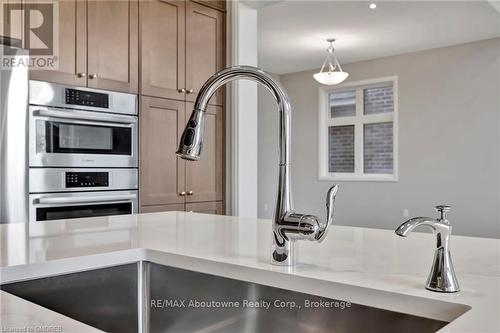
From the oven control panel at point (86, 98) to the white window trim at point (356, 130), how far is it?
192 inches

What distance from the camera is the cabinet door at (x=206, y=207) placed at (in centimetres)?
330

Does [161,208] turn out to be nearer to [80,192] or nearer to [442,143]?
[80,192]

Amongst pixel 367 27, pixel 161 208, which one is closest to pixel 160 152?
pixel 161 208

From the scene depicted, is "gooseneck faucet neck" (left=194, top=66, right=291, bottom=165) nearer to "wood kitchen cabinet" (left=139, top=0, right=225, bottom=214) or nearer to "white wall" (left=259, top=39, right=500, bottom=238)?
"wood kitchen cabinet" (left=139, top=0, right=225, bottom=214)

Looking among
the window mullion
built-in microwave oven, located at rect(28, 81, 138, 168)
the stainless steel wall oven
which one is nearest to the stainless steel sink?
the stainless steel wall oven

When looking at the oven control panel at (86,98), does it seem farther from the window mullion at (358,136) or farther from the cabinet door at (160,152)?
the window mullion at (358,136)

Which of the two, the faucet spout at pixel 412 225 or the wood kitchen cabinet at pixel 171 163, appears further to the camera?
the wood kitchen cabinet at pixel 171 163

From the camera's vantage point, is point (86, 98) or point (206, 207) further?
point (206, 207)

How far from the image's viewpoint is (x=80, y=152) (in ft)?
8.91

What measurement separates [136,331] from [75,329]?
0.52 metres

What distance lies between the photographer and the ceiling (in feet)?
14.9

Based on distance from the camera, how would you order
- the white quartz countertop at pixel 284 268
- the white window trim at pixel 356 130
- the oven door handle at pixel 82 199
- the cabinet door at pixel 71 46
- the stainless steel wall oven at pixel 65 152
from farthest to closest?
the white window trim at pixel 356 130 → the cabinet door at pixel 71 46 → the oven door handle at pixel 82 199 → the stainless steel wall oven at pixel 65 152 → the white quartz countertop at pixel 284 268

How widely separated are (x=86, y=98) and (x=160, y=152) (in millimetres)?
608

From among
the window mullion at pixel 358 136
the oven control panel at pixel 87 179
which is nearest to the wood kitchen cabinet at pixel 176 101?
the oven control panel at pixel 87 179
